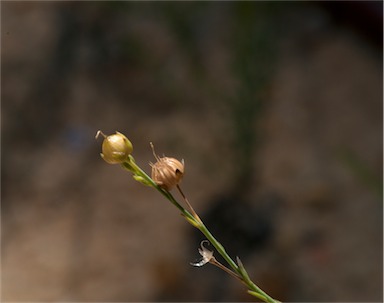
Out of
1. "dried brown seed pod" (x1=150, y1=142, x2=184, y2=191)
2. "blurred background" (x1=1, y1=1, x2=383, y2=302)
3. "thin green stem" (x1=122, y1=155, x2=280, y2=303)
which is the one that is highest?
"blurred background" (x1=1, y1=1, x2=383, y2=302)

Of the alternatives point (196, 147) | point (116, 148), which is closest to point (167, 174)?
point (116, 148)

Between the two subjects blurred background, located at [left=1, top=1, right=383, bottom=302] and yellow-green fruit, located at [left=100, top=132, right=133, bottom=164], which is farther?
blurred background, located at [left=1, top=1, right=383, bottom=302]

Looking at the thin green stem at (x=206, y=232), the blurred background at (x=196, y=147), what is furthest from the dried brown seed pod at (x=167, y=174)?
the blurred background at (x=196, y=147)

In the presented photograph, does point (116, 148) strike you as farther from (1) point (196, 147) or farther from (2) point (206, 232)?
(1) point (196, 147)

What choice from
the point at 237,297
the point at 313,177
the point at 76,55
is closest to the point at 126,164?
the point at 237,297

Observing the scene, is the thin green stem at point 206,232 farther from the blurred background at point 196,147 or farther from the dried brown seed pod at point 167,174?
the blurred background at point 196,147

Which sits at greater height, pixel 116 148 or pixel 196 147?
pixel 196 147

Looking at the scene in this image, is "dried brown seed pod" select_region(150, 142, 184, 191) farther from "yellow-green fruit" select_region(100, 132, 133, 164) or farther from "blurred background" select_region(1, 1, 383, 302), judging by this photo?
"blurred background" select_region(1, 1, 383, 302)

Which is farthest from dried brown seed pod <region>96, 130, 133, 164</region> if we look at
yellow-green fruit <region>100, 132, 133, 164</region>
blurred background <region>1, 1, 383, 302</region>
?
blurred background <region>1, 1, 383, 302</region>
